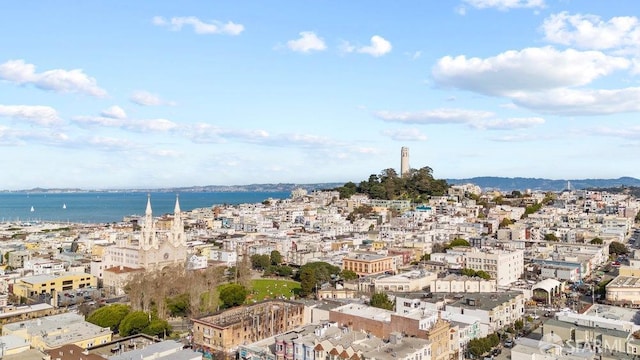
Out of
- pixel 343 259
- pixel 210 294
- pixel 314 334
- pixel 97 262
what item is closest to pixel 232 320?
pixel 314 334

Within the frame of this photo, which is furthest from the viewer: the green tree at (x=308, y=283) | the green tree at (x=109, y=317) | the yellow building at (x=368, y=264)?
the yellow building at (x=368, y=264)

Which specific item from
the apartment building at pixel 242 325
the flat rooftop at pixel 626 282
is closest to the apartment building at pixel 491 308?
the flat rooftop at pixel 626 282

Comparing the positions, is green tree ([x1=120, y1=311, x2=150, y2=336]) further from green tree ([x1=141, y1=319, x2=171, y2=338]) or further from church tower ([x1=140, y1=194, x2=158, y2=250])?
church tower ([x1=140, y1=194, x2=158, y2=250])

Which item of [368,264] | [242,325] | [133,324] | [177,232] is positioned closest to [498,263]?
[368,264]

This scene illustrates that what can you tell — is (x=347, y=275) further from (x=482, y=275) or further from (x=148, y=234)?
(x=148, y=234)

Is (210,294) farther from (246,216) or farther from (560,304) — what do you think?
(246,216)

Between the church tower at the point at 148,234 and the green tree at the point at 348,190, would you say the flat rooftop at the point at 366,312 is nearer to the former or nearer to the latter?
the church tower at the point at 148,234

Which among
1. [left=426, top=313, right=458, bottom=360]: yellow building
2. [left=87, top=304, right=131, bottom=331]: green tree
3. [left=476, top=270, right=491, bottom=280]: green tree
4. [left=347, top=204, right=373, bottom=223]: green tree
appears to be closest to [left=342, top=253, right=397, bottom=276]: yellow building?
[left=476, top=270, right=491, bottom=280]: green tree
